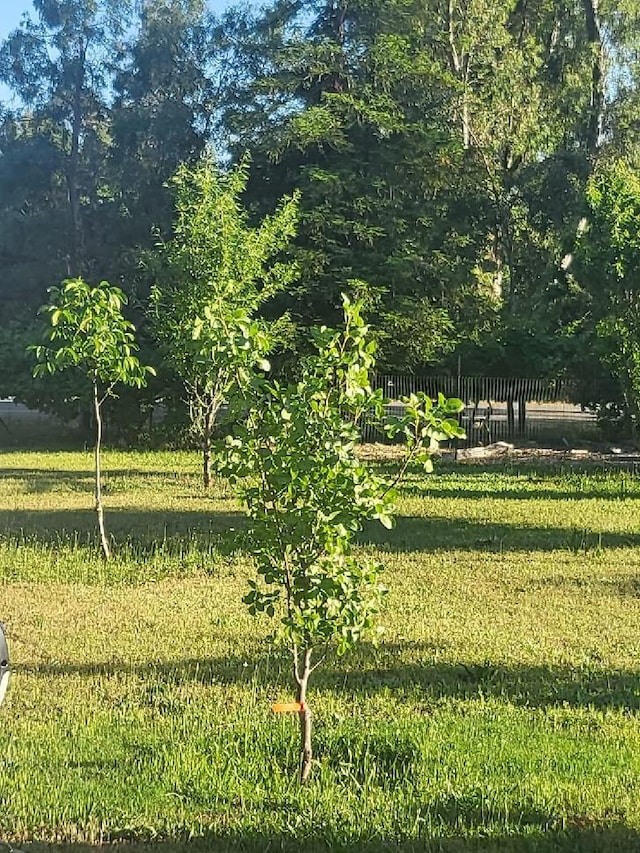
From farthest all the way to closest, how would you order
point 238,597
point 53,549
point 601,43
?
point 601,43 < point 53,549 < point 238,597

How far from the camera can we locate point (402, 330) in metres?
26.3

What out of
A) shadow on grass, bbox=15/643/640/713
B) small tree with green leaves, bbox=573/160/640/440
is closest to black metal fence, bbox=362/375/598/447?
small tree with green leaves, bbox=573/160/640/440

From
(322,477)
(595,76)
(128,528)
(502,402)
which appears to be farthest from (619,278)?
(595,76)

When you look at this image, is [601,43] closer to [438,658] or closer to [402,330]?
[402,330]

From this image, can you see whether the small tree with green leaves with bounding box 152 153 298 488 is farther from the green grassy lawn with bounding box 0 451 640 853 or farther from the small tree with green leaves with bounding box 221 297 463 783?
the small tree with green leaves with bounding box 221 297 463 783

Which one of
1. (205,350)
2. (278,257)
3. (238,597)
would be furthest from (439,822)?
(278,257)

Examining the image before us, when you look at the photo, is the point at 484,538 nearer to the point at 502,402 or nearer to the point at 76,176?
the point at 502,402

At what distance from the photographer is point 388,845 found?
12.7ft

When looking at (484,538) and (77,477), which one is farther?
(77,477)

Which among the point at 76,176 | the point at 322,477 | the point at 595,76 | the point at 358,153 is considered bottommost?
the point at 322,477

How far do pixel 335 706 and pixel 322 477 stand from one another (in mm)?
1922

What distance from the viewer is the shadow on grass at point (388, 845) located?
12.6 ft

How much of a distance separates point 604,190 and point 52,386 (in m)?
17.6

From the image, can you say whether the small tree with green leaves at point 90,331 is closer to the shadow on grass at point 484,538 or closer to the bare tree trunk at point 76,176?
the shadow on grass at point 484,538
